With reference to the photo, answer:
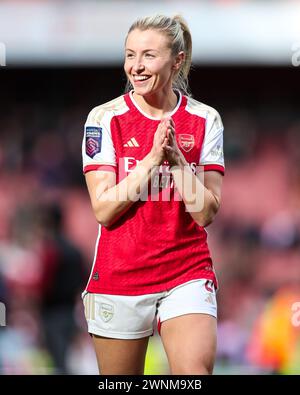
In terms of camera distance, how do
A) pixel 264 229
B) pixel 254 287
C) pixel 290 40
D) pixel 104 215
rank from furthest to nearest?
pixel 290 40, pixel 264 229, pixel 254 287, pixel 104 215

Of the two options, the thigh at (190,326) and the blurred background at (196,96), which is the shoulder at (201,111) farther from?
the blurred background at (196,96)

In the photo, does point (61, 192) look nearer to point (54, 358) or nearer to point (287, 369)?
point (54, 358)

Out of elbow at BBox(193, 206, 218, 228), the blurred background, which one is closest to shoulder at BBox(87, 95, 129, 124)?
elbow at BBox(193, 206, 218, 228)

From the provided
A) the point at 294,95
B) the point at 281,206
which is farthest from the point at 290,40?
the point at 281,206

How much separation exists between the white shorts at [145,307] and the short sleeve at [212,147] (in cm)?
56

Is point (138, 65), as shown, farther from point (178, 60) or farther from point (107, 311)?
point (107, 311)

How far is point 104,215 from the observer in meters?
4.31

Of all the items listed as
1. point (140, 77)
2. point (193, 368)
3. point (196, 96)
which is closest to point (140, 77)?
point (140, 77)

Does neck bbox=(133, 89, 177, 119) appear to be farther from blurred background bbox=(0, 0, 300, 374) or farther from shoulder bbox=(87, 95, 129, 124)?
blurred background bbox=(0, 0, 300, 374)

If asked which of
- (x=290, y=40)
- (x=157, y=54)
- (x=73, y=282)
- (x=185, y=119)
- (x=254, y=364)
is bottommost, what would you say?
(x=254, y=364)

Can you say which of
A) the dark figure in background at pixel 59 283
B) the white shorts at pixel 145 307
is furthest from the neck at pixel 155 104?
the dark figure in background at pixel 59 283

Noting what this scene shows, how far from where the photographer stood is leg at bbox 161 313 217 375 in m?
4.20

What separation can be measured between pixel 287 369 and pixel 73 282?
7.21 feet

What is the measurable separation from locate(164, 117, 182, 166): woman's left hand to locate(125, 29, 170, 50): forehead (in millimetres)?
357
